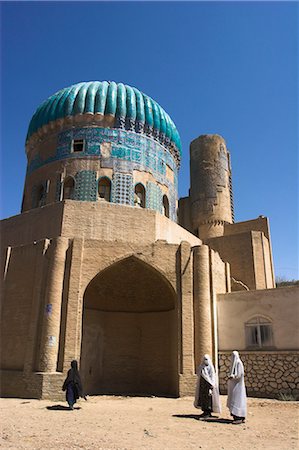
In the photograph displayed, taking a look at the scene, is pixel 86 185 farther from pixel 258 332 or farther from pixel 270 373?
pixel 270 373

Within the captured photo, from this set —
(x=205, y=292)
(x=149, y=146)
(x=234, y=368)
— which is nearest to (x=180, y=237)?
(x=205, y=292)

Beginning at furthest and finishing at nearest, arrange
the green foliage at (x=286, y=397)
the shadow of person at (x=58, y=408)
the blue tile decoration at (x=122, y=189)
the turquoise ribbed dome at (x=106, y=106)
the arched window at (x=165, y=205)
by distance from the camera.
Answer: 1. the arched window at (x=165, y=205)
2. the turquoise ribbed dome at (x=106, y=106)
3. the blue tile decoration at (x=122, y=189)
4. the green foliage at (x=286, y=397)
5. the shadow of person at (x=58, y=408)

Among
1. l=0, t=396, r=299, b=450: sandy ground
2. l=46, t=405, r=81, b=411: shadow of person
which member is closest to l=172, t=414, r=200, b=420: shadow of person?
l=0, t=396, r=299, b=450: sandy ground

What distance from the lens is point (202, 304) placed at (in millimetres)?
10680

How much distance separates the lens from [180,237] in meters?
14.0

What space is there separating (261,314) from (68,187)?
28.6 ft

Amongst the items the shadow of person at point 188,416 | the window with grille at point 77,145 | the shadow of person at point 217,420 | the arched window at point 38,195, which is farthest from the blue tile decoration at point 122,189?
the shadow of person at point 217,420

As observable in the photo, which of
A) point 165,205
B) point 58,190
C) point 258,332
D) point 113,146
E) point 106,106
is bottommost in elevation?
point 258,332

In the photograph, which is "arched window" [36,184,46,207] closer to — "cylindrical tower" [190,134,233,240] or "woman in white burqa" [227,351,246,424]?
"cylindrical tower" [190,134,233,240]

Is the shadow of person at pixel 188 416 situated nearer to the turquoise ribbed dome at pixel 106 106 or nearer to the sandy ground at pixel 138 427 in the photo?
the sandy ground at pixel 138 427

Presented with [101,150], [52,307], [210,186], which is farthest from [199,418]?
[210,186]

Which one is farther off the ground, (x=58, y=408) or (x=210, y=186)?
(x=210, y=186)

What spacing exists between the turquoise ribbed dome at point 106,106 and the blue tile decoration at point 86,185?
283cm

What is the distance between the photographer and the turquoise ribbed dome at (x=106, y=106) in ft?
52.3
